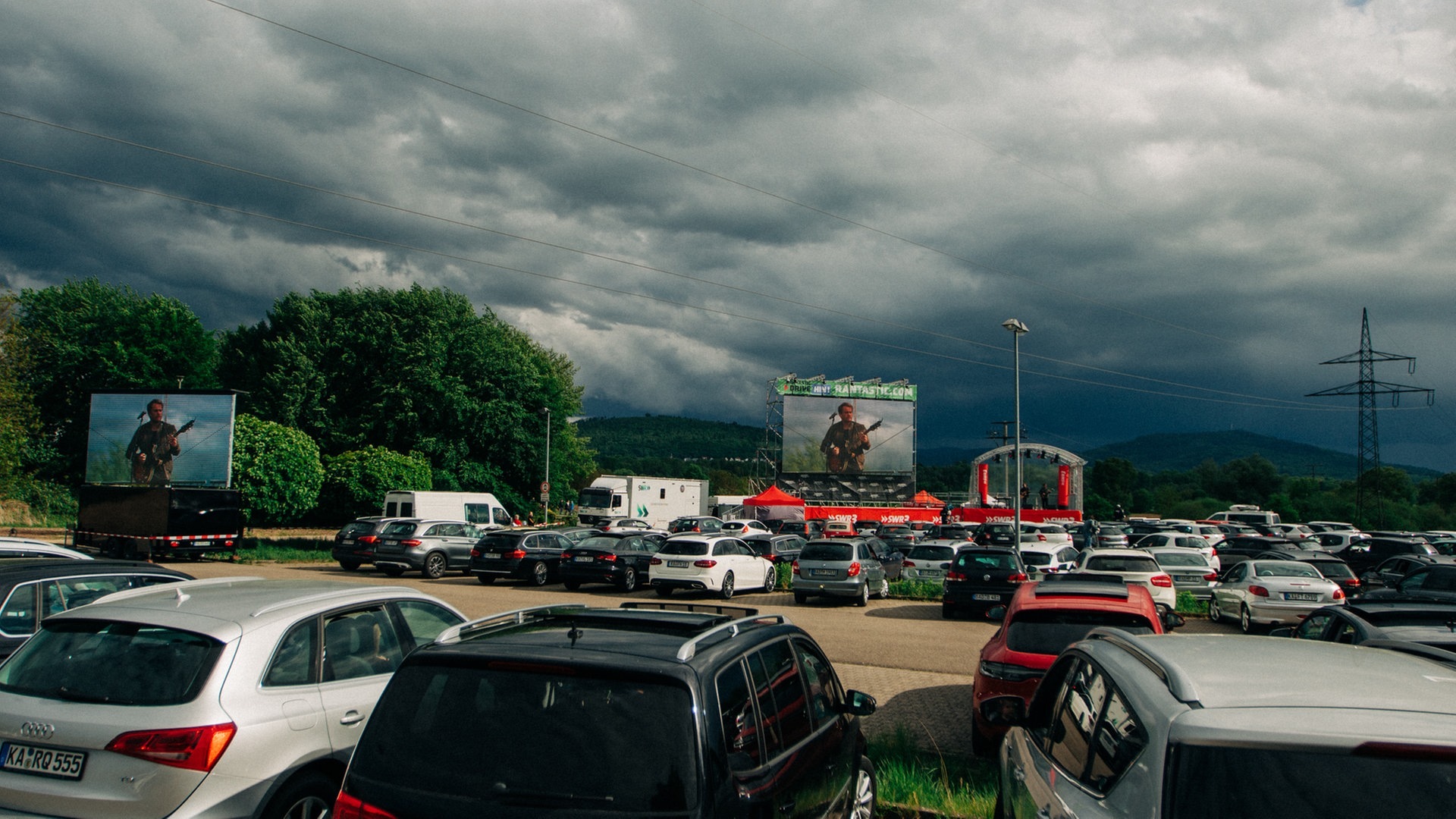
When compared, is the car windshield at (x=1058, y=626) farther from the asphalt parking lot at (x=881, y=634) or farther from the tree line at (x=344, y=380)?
the tree line at (x=344, y=380)

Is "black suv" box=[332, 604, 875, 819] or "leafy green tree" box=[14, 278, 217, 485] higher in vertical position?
"leafy green tree" box=[14, 278, 217, 485]

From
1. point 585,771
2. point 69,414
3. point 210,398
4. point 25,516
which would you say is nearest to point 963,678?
point 585,771

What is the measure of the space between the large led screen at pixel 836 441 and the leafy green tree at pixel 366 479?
30.6 m

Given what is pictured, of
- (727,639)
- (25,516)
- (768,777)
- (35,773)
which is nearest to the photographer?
(768,777)

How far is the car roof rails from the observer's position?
296 centimetres

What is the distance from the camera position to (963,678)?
1280 centimetres

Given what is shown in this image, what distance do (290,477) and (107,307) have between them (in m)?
25.8

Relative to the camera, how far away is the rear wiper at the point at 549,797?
10.1ft

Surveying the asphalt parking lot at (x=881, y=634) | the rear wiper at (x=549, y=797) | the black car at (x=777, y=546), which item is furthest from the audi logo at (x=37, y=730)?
the black car at (x=777, y=546)

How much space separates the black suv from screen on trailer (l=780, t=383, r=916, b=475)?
67386mm

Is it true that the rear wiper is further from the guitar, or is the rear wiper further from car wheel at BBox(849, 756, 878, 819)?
the guitar

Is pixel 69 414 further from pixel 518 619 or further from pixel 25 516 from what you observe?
pixel 518 619

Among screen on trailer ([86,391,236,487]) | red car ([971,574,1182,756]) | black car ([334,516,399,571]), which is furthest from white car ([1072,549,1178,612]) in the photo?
screen on trailer ([86,391,236,487])

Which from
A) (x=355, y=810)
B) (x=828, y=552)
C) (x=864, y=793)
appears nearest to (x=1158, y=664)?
(x=864, y=793)
